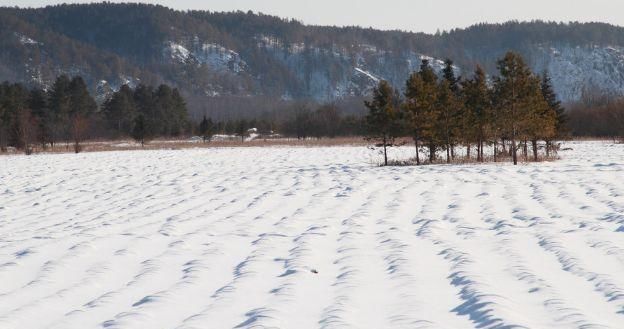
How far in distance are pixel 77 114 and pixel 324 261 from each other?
71980 mm

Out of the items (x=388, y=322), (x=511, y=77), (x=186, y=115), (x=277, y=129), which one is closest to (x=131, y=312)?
(x=388, y=322)

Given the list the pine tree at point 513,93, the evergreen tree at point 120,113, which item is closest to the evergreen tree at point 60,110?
the evergreen tree at point 120,113

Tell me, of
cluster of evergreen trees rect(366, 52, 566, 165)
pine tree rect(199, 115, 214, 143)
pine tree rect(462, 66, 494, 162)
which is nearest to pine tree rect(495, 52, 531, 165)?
cluster of evergreen trees rect(366, 52, 566, 165)

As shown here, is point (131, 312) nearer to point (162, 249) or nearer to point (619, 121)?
point (162, 249)

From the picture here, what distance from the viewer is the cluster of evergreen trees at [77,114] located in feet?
222

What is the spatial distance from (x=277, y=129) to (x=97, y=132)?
39.2 metres

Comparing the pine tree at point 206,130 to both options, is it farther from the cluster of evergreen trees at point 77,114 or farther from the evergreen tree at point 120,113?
the evergreen tree at point 120,113

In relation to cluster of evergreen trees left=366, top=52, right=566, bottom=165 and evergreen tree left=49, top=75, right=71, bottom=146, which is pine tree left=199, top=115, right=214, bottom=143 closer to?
evergreen tree left=49, top=75, right=71, bottom=146

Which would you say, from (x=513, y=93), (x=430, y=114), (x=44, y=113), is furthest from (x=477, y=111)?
(x=44, y=113)

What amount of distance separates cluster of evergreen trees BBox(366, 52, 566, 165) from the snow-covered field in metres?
14.4

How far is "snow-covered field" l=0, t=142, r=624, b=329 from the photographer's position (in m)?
5.52

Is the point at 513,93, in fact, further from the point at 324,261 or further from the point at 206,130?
the point at 206,130

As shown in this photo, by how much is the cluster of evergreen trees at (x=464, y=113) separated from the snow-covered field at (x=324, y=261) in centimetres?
1440

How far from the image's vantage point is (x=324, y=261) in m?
7.86
